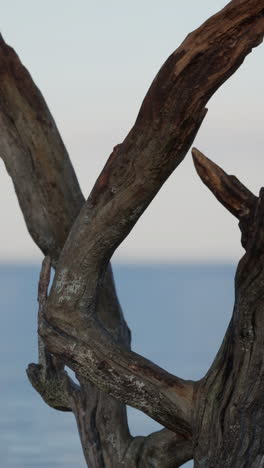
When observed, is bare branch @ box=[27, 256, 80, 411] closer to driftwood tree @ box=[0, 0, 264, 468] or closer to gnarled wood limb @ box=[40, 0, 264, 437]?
driftwood tree @ box=[0, 0, 264, 468]

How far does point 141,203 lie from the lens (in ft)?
23.1

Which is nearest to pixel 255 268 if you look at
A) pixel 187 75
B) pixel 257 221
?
pixel 257 221

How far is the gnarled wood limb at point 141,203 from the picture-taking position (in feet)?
21.4

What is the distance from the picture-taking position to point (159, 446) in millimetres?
8328

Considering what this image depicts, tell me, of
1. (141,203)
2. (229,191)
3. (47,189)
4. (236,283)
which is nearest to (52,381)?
(47,189)

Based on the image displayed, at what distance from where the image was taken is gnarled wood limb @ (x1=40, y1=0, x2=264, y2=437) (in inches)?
257

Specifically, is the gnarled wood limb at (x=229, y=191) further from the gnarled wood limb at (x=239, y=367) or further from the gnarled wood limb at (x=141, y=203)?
the gnarled wood limb at (x=141, y=203)

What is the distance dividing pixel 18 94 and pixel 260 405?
3.37 m

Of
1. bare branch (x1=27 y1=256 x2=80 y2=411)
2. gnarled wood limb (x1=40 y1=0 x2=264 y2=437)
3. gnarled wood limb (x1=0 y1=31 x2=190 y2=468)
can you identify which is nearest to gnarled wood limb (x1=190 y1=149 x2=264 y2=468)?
gnarled wood limb (x1=40 y1=0 x2=264 y2=437)

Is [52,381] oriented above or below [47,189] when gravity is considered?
below

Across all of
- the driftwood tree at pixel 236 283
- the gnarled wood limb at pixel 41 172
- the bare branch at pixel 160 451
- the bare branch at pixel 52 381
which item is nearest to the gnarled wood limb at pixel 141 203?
the driftwood tree at pixel 236 283

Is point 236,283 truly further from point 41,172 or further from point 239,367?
point 41,172

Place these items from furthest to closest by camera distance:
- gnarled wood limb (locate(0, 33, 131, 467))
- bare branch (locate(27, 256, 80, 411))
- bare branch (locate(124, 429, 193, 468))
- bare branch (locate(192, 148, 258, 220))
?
bare branch (locate(27, 256, 80, 411)) < gnarled wood limb (locate(0, 33, 131, 467)) < bare branch (locate(124, 429, 193, 468)) < bare branch (locate(192, 148, 258, 220))

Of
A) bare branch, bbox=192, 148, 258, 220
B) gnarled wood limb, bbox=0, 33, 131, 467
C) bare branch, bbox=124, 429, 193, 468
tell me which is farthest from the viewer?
gnarled wood limb, bbox=0, 33, 131, 467
